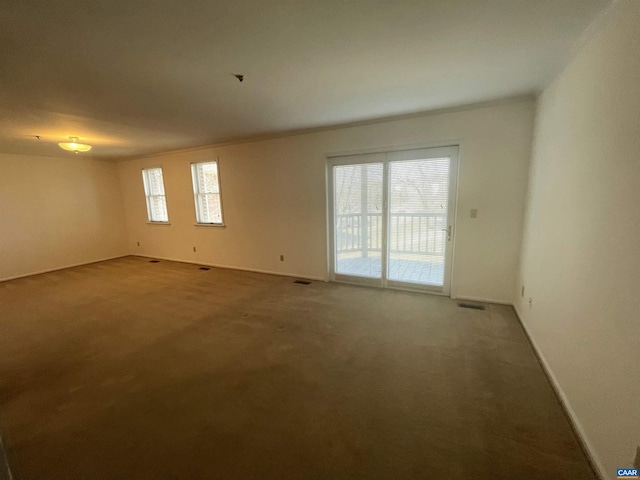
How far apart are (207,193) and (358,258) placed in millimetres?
3519

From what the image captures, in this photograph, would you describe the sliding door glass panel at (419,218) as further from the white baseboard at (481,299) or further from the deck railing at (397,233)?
the white baseboard at (481,299)

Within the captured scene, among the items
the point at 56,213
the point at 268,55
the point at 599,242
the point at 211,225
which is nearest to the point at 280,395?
the point at 599,242

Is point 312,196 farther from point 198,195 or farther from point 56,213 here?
point 56,213

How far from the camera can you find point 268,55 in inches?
75.5

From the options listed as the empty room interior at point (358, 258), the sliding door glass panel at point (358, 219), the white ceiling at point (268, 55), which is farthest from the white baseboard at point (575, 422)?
the white ceiling at point (268, 55)

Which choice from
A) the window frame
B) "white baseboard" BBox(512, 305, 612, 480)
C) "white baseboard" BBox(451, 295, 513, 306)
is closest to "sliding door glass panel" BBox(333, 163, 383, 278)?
"white baseboard" BBox(451, 295, 513, 306)

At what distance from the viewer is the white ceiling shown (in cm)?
145

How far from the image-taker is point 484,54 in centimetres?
198

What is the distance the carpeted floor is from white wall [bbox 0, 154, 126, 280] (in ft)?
8.83

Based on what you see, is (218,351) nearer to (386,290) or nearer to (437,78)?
(386,290)

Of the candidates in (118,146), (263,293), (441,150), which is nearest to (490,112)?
(441,150)

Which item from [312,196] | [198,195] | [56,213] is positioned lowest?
[56,213]

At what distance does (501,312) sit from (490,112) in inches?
93.2

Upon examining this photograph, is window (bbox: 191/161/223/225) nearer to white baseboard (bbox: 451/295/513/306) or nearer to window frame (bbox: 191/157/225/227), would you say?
window frame (bbox: 191/157/225/227)
